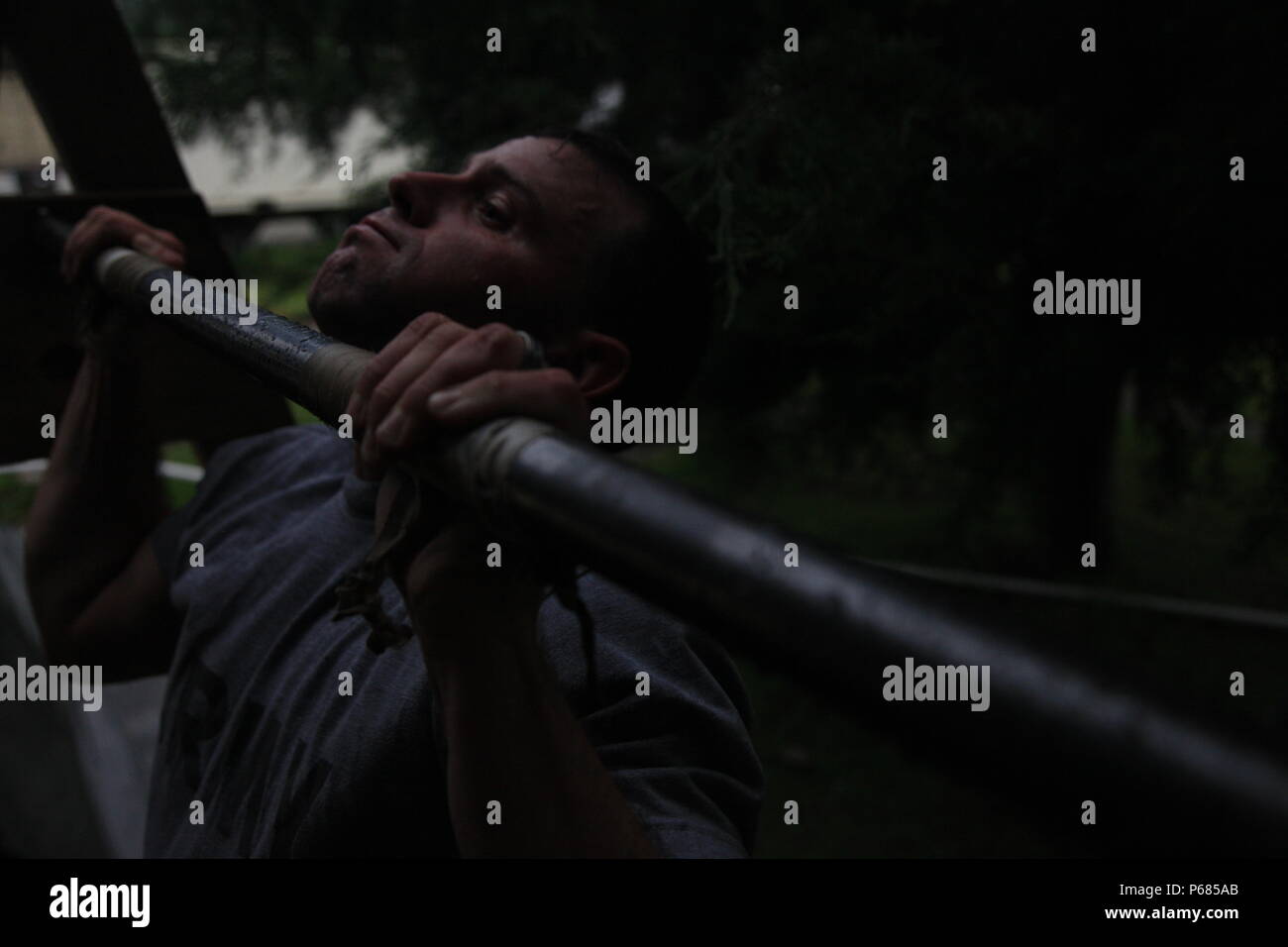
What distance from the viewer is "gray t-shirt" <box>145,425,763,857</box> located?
1185 mm

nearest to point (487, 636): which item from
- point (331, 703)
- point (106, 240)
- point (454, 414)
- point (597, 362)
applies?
point (454, 414)

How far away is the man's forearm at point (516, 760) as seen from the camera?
36.2 inches

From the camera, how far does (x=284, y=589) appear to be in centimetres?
166

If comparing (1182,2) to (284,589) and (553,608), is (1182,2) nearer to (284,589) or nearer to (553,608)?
(553,608)

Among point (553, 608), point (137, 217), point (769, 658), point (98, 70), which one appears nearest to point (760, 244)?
point (553, 608)

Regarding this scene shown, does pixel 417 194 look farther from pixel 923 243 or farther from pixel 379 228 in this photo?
pixel 923 243

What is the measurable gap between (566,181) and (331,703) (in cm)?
85

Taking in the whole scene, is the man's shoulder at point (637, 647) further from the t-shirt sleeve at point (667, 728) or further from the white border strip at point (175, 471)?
the white border strip at point (175, 471)

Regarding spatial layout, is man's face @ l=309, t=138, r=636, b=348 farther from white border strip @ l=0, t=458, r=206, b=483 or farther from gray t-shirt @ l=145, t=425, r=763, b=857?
white border strip @ l=0, t=458, r=206, b=483

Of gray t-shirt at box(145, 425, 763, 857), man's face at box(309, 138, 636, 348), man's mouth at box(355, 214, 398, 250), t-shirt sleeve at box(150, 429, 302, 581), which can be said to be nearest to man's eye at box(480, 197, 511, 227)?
man's face at box(309, 138, 636, 348)

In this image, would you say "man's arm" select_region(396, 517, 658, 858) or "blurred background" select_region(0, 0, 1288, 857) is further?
"blurred background" select_region(0, 0, 1288, 857)

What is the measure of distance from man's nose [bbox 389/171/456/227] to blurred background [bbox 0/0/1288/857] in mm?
561

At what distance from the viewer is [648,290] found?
1.69 m

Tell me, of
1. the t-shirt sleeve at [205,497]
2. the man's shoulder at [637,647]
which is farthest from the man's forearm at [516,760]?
the t-shirt sleeve at [205,497]
